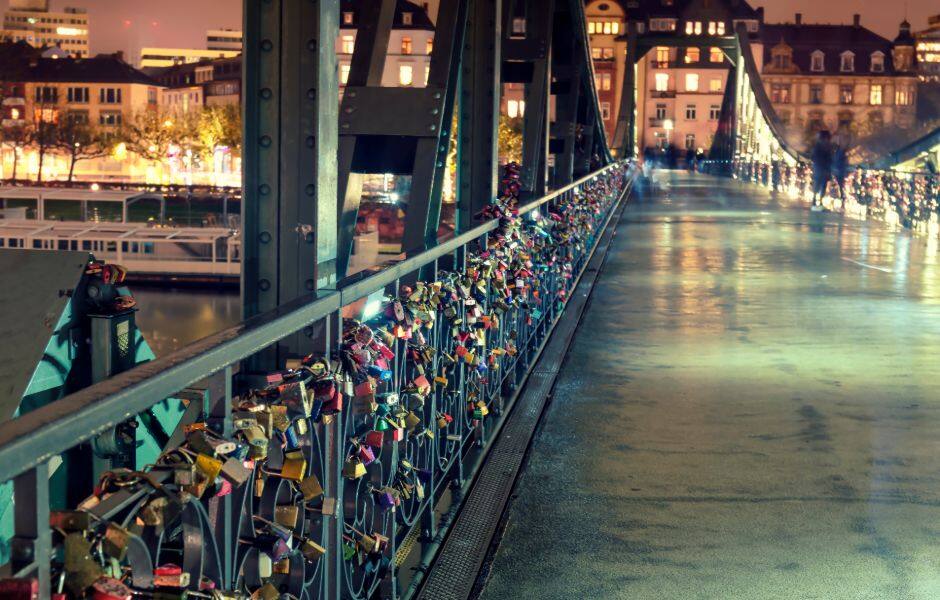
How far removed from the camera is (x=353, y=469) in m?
3.79

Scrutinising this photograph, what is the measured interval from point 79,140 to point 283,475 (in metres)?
138

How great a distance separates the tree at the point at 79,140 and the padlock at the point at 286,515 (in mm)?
135490

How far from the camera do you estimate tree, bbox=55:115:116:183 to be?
444 feet

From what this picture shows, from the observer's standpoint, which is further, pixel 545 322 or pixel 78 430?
pixel 545 322

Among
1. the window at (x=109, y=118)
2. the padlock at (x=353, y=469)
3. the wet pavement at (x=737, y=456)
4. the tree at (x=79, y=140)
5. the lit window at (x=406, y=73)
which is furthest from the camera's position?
the window at (x=109, y=118)

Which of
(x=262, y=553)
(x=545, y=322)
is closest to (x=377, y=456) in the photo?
(x=262, y=553)

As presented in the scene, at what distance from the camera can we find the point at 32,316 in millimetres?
4137

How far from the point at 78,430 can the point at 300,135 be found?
245cm

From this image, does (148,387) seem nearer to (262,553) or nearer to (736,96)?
(262,553)

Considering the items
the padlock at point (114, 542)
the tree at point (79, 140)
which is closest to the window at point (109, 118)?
the tree at point (79, 140)

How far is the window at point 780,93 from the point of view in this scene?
450ft

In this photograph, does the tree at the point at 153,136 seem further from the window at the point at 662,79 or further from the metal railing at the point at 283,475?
the metal railing at the point at 283,475

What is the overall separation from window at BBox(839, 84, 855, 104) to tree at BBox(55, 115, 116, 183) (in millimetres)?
70381

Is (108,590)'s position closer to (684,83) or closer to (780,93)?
(684,83)
